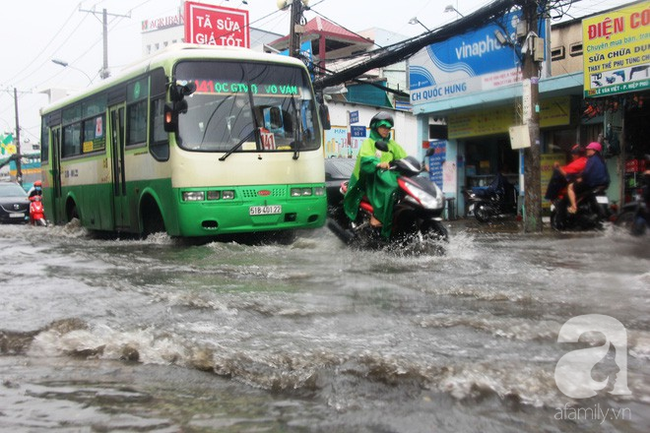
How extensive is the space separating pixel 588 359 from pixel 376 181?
4547mm

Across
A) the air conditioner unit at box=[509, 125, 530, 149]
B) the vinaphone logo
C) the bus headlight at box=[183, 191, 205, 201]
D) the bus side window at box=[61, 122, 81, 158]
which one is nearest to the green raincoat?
the bus headlight at box=[183, 191, 205, 201]

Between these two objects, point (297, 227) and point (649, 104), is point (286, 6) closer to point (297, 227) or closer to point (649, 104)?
point (649, 104)

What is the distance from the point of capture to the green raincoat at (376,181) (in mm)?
7031

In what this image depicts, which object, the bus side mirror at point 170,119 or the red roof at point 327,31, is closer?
the bus side mirror at point 170,119

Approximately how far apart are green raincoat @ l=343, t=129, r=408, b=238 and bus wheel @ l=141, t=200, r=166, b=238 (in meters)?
3.24

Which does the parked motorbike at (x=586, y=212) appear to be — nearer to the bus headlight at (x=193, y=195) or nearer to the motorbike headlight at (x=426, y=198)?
the motorbike headlight at (x=426, y=198)

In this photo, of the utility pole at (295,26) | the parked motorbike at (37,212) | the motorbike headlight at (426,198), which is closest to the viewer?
the motorbike headlight at (426,198)

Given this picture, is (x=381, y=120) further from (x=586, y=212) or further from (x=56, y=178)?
(x=56, y=178)

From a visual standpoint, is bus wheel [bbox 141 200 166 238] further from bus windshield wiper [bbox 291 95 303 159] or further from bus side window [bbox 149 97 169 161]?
bus windshield wiper [bbox 291 95 303 159]

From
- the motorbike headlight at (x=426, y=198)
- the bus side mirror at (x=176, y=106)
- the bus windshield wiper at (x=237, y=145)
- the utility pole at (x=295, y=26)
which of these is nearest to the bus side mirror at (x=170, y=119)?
the bus side mirror at (x=176, y=106)

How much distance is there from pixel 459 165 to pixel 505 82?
3.58 meters

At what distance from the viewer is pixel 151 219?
9.60m

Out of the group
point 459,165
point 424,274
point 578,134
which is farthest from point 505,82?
point 424,274

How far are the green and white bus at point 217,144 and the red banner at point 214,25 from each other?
15.4 meters
